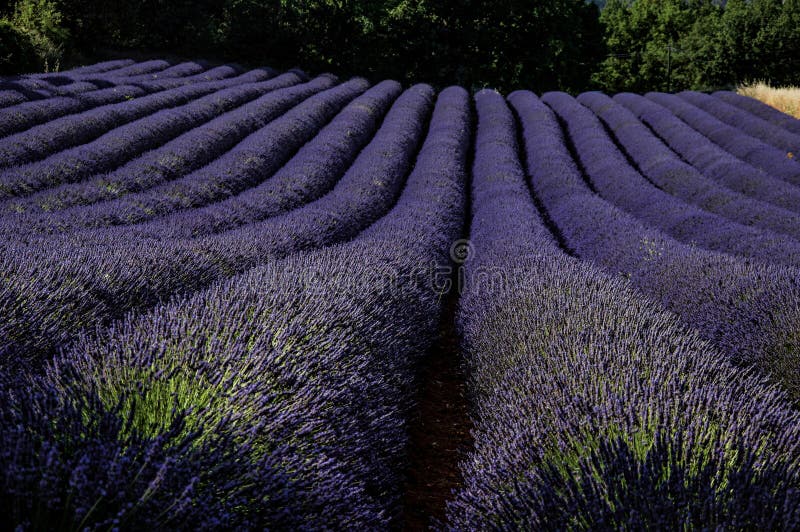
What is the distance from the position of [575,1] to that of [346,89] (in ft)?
61.0

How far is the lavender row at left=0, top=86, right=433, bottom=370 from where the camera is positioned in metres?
2.63

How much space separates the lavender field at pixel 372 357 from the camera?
1518 mm

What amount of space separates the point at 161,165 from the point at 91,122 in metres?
3.04

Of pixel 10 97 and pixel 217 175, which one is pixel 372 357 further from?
pixel 10 97

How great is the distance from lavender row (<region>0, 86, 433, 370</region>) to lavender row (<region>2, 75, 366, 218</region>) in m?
2.02

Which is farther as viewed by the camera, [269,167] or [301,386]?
[269,167]

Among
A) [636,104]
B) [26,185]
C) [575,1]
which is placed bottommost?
[26,185]

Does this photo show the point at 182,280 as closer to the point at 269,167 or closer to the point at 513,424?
the point at 513,424

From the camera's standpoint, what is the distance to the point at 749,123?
14625 mm

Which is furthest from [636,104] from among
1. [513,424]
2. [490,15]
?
[513,424]

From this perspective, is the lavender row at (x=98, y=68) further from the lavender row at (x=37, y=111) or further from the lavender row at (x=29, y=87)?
the lavender row at (x=37, y=111)

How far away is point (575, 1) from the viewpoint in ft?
98.1

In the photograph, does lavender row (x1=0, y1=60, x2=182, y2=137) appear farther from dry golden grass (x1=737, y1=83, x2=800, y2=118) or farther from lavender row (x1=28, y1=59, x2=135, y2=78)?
dry golden grass (x1=737, y1=83, x2=800, y2=118)

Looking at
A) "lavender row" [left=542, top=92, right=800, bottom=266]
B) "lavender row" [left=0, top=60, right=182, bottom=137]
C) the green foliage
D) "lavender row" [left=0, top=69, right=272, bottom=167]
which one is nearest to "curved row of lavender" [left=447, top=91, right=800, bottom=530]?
"lavender row" [left=542, top=92, right=800, bottom=266]
